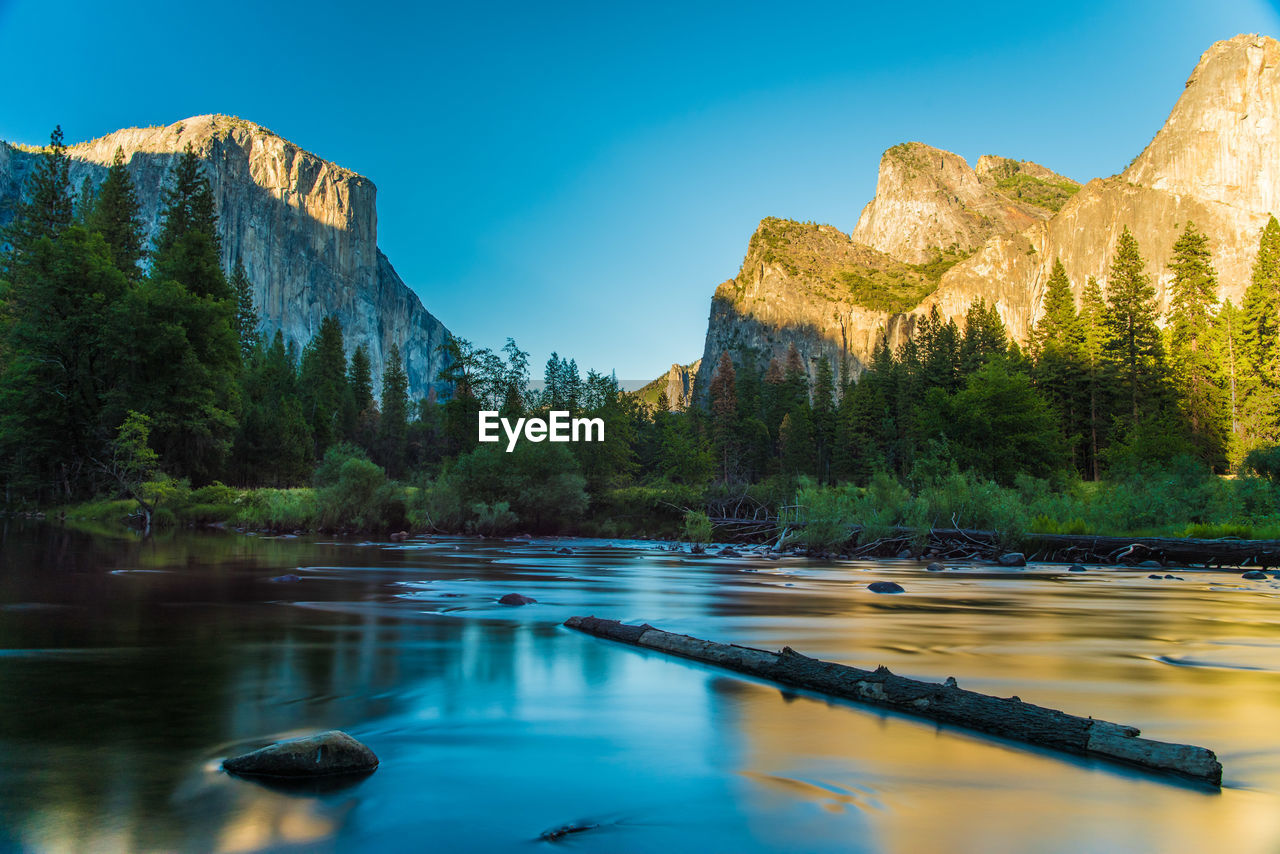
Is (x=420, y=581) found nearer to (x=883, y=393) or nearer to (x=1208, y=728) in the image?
(x=1208, y=728)

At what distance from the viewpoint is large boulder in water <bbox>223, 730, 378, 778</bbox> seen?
4238 millimetres

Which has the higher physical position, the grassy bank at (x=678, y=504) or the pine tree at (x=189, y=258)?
the pine tree at (x=189, y=258)

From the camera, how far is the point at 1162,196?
398ft

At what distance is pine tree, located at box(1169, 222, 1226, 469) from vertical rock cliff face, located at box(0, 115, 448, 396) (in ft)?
450

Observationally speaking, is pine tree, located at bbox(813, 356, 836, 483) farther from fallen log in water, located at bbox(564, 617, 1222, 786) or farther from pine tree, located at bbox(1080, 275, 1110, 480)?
fallen log in water, located at bbox(564, 617, 1222, 786)

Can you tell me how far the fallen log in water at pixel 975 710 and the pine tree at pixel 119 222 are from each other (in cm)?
5520

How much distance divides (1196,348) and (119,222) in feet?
293

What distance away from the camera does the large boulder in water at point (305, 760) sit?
4238mm

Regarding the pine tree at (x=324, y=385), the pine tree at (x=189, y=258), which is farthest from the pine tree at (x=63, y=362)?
the pine tree at (x=324, y=385)

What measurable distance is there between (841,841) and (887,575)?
18253 mm

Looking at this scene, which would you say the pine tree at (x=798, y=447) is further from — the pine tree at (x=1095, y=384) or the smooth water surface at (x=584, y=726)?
the smooth water surface at (x=584, y=726)

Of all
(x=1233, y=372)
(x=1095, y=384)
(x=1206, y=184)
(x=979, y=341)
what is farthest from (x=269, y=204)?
(x=1206, y=184)

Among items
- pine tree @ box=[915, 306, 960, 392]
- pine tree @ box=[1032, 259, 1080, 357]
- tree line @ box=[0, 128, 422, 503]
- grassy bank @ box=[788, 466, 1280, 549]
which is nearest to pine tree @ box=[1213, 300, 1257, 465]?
pine tree @ box=[1032, 259, 1080, 357]

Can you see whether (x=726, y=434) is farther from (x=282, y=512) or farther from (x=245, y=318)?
(x=282, y=512)
